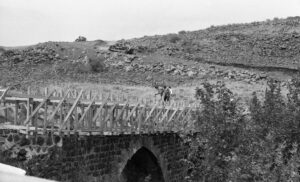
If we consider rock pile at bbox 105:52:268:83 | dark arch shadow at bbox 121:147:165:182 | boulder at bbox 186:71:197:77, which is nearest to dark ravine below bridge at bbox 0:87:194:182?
dark arch shadow at bbox 121:147:165:182

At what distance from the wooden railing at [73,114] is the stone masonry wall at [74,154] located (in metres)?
0.23

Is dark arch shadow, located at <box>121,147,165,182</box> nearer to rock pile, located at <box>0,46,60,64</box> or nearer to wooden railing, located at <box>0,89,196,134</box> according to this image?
wooden railing, located at <box>0,89,196,134</box>

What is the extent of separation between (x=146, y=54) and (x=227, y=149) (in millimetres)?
39625

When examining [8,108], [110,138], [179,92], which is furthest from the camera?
[179,92]

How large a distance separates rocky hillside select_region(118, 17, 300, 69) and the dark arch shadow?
3192 cm

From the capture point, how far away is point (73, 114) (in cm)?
1168

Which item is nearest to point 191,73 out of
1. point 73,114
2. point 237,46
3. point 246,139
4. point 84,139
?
point 237,46

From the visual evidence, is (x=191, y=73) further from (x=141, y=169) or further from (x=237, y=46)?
(x=141, y=169)

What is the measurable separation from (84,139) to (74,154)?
1.84 feet

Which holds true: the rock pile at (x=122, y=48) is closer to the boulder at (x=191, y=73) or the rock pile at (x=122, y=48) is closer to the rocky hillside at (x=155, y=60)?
the rocky hillside at (x=155, y=60)

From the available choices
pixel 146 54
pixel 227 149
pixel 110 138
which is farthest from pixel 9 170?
pixel 146 54

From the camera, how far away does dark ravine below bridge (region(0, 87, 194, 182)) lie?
10492mm

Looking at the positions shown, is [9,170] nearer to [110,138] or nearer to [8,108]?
[8,108]

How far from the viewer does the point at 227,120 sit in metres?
10.5
